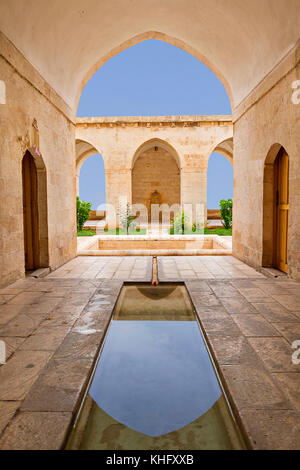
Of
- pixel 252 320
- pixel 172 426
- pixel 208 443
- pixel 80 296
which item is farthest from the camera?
pixel 80 296

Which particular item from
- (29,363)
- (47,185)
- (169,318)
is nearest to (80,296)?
(169,318)

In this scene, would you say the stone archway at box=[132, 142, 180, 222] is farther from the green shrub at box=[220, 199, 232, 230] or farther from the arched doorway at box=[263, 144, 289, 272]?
the arched doorway at box=[263, 144, 289, 272]

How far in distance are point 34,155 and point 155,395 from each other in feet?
15.3

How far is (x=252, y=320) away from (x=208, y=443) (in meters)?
1.77

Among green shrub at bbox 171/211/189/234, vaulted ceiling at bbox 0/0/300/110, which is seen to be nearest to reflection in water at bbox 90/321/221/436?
vaulted ceiling at bbox 0/0/300/110

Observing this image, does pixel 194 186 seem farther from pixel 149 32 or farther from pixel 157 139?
pixel 149 32

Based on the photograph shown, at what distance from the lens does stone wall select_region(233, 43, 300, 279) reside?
4914 millimetres

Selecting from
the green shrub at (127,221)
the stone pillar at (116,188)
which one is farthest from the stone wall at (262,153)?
the stone pillar at (116,188)

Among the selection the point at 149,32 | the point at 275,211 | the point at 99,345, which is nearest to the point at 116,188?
the point at 149,32

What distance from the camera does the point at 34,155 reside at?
571 centimetres

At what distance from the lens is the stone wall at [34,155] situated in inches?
181
